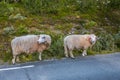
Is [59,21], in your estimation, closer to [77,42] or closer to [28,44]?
[77,42]

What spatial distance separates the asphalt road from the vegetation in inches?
30.6

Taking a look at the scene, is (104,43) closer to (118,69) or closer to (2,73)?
(118,69)

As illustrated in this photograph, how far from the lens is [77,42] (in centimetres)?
1034

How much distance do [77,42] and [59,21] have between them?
105 inches

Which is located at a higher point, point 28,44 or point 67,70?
point 28,44

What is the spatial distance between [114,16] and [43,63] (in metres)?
5.22

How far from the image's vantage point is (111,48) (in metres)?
11.4

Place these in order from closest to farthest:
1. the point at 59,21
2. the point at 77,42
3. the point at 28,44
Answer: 1. the point at 28,44
2. the point at 77,42
3. the point at 59,21

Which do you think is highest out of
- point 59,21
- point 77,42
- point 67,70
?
point 59,21

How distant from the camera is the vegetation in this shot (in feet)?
35.8

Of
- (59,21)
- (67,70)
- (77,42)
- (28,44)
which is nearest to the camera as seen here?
(67,70)

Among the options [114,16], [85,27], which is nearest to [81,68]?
[85,27]

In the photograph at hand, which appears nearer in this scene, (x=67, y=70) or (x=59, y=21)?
(x=67, y=70)

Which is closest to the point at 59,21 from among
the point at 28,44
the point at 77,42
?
the point at 77,42
